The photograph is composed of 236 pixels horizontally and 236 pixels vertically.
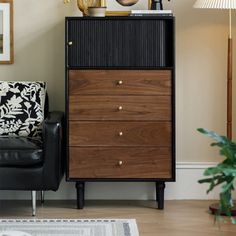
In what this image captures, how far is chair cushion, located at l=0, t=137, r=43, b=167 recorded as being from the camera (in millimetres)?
4035

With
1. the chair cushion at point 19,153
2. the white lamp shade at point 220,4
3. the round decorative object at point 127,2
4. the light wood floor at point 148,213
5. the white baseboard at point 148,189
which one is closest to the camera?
the light wood floor at point 148,213

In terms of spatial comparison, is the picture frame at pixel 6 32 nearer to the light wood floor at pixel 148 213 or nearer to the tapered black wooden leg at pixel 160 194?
the light wood floor at pixel 148 213

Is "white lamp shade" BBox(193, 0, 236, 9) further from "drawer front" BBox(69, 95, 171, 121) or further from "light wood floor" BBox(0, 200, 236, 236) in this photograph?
"light wood floor" BBox(0, 200, 236, 236)

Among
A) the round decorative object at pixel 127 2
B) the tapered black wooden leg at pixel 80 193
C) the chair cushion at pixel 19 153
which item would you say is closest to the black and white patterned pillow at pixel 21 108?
the chair cushion at pixel 19 153

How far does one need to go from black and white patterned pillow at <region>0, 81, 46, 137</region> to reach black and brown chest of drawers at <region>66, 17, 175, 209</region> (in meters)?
0.28

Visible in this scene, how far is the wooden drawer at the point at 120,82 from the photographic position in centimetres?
429

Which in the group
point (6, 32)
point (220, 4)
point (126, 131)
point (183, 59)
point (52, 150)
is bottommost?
point (52, 150)

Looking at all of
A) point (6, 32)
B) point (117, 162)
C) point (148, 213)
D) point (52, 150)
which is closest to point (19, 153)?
point (52, 150)

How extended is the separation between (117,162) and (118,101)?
40 cm

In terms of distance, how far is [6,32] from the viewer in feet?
15.3

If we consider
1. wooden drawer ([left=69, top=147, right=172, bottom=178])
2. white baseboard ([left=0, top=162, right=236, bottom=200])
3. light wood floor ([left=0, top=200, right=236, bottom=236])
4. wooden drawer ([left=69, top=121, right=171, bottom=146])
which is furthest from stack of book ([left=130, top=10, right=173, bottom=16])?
light wood floor ([left=0, top=200, right=236, bottom=236])

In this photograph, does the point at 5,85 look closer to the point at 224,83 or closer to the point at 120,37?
the point at 120,37

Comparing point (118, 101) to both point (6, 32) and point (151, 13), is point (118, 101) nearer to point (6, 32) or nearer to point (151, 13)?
point (151, 13)

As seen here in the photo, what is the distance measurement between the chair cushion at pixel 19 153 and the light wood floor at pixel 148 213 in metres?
0.37
